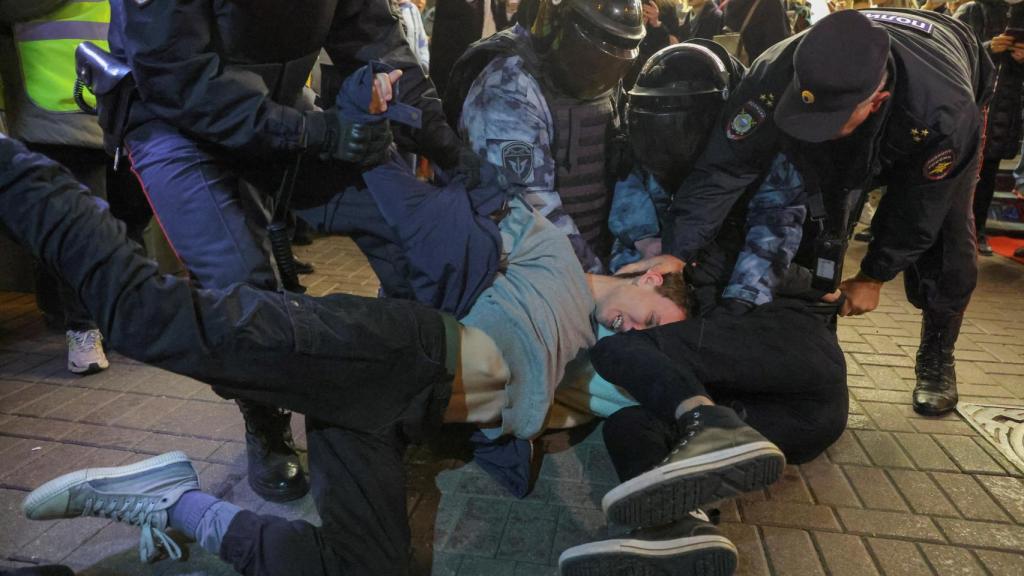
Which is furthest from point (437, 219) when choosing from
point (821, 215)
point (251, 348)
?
point (821, 215)

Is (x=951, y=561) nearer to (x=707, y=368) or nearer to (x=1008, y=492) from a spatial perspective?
(x=1008, y=492)

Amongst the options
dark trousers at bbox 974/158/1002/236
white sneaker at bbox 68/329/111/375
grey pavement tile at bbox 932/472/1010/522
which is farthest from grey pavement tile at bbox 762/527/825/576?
dark trousers at bbox 974/158/1002/236

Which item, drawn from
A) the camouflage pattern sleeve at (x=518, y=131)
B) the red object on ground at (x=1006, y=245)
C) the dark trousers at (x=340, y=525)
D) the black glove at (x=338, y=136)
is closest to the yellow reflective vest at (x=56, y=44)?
the black glove at (x=338, y=136)

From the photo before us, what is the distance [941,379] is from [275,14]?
122 inches

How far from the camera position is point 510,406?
2.06m

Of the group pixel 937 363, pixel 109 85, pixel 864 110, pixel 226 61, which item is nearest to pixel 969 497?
pixel 937 363

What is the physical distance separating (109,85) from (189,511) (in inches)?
49.8

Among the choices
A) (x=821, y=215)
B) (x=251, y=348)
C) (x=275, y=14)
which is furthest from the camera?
(x=821, y=215)

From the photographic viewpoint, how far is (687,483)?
174 centimetres

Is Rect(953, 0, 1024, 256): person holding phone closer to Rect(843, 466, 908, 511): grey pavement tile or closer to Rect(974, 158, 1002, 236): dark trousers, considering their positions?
Rect(974, 158, 1002, 236): dark trousers

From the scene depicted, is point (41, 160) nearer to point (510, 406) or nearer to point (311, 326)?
point (311, 326)

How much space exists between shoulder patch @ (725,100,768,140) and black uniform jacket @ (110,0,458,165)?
1.53m

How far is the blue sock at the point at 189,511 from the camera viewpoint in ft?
6.09

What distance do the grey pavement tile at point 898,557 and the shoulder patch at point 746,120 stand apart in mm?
1549
